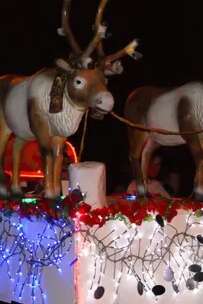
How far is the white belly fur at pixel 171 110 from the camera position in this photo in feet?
10.9

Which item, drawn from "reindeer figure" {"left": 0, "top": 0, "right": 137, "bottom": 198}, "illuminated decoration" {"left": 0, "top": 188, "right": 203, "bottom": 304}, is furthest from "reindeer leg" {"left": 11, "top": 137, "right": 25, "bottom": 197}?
"illuminated decoration" {"left": 0, "top": 188, "right": 203, "bottom": 304}

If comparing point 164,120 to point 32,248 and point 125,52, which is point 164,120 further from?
point 32,248

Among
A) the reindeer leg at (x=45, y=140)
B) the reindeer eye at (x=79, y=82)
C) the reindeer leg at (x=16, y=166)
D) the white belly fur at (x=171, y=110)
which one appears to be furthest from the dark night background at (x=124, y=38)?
the reindeer eye at (x=79, y=82)

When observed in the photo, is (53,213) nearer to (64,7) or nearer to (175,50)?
(64,7)

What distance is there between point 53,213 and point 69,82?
0.58 metres

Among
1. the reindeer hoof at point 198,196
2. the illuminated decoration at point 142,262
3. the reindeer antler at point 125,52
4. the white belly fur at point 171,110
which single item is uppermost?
the reindeer antler at point 125,52

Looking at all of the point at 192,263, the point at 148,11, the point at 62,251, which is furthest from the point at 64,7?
the point at 148,11

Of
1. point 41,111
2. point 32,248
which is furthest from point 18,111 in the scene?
point 32,248

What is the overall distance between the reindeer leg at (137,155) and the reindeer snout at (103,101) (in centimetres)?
49

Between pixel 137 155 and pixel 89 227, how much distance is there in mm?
654

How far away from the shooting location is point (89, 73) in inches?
125

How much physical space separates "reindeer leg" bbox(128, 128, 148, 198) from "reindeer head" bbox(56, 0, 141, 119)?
0.41m

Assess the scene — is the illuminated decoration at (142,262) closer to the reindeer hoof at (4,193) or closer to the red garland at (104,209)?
the red garland at (104,209)

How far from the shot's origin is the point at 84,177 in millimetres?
3166
